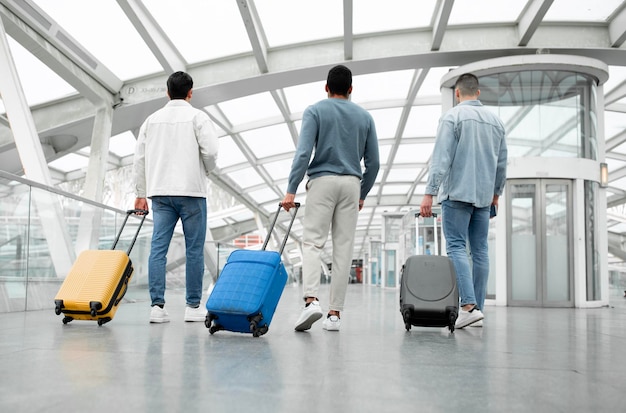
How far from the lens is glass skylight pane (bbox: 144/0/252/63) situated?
10820 millimetres

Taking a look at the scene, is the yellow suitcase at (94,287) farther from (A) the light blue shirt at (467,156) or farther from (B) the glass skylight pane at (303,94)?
(B) the glass skylight pane at (303,94)

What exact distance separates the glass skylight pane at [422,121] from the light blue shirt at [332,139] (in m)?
13.4

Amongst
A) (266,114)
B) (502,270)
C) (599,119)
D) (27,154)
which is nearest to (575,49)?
(599,119)

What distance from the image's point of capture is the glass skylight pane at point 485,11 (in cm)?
1149

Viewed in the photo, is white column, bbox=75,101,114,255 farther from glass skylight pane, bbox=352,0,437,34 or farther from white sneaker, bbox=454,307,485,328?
white sneaker, bbox=454,307,485,328

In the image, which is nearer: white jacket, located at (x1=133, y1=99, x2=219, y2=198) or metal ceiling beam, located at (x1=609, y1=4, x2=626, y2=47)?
white jacket, located at (x1=133, y1=99, x2=219, y2=198)

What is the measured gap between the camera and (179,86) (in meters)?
4.83

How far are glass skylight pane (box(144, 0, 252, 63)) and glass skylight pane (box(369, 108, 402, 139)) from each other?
5.78 metres

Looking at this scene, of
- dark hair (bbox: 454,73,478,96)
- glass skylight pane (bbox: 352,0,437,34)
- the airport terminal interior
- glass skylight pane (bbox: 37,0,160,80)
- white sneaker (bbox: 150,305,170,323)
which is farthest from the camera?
glass skylight pane (bbox: 352,0,437,34)

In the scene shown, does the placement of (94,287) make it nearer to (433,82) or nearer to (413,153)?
(433,82)

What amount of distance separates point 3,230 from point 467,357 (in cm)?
480

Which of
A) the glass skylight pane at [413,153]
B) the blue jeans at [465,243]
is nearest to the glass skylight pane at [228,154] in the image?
the glass skylight pane at [413,153]

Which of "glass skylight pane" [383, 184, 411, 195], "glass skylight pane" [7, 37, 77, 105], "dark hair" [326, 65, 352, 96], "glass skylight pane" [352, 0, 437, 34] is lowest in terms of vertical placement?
"dark hair" [326, 65, 352, 96]

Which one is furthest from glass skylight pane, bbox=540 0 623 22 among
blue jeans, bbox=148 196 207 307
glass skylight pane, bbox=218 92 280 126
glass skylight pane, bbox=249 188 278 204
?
glass skylight pane, bbox=249 188 278 204
